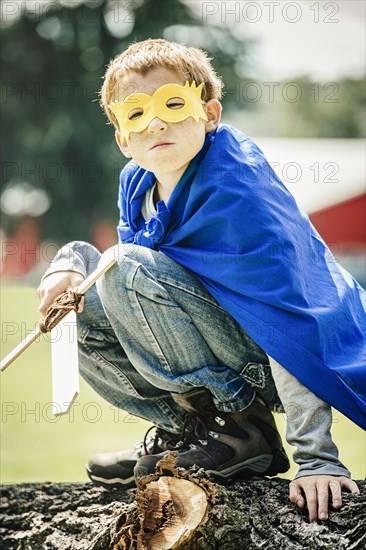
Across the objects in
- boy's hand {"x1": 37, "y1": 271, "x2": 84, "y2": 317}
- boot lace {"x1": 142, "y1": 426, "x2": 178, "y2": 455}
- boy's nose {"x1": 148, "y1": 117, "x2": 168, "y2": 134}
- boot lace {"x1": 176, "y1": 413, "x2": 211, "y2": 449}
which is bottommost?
boot lace {"x1": 142, "y1": 426, "x2": 178, "y2": 455}

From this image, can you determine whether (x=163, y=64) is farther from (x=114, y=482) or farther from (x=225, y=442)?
(x=114, y=482)

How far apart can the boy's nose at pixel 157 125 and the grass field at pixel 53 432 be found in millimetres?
1150

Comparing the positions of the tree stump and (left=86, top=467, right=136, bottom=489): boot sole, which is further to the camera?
(left=86, top=467, right=136, bottom=489): boot sole

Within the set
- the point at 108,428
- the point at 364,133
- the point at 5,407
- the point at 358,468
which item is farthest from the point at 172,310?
the point at 364,133

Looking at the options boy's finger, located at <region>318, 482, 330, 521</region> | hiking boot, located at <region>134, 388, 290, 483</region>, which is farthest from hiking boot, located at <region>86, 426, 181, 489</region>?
boy's finger, located at <region>318, 482, 330, 521</region>

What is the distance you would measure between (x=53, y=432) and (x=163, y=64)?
238 centimetres

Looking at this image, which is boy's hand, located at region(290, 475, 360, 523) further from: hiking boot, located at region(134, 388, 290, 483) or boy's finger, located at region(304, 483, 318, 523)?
hiking boot, located at region(134, 388, 290, 483)

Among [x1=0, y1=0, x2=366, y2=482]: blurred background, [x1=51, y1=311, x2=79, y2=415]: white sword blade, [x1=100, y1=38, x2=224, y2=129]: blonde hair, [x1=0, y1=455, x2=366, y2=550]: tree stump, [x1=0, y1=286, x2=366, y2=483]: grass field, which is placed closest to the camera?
[x1=0, y1=455, x2=366, y2=550]: tree stump

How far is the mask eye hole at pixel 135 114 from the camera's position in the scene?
188 cm

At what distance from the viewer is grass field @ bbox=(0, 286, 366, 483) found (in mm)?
3209

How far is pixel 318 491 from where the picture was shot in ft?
5.33

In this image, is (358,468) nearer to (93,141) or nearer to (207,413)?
(207,413)

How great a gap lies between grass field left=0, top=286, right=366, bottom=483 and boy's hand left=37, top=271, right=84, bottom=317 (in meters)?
0.90

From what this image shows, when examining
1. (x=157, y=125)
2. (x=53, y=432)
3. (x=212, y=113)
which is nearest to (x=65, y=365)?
(x=157, y=125)
